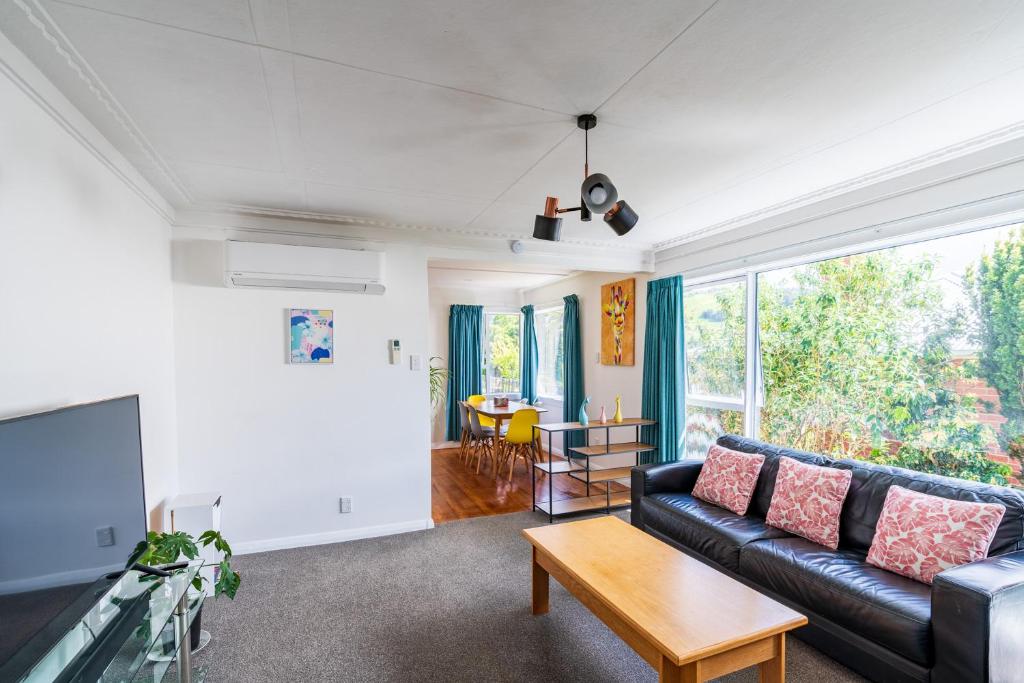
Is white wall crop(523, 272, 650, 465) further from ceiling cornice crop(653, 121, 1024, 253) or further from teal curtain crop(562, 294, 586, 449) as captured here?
ceiling cornice crop(653, 121, 1024, 253)

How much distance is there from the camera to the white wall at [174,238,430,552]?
3.28 meters

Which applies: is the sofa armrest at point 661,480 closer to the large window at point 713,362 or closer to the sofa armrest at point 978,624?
the large window at point 713,362

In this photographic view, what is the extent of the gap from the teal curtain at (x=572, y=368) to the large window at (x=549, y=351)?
1.56 feet

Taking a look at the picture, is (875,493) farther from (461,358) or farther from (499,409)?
(461,358)

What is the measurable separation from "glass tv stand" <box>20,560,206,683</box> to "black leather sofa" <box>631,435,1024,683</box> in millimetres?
1982

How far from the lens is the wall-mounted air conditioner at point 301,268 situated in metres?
3.19

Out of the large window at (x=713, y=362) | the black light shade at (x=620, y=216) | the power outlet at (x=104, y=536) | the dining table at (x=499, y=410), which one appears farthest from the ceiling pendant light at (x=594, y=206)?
the dining table at (x=499, y=410)

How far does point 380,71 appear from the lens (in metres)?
1.69

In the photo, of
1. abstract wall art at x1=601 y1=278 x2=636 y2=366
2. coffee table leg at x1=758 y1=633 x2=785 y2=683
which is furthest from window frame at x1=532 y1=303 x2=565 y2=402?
coffee table leg at x1=758 y1=633 x2=785 y2=683

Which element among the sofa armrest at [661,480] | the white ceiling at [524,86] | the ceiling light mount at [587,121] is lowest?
the sofa armrest at [661,480]

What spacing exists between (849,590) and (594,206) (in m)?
1.98

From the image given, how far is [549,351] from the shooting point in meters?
6.84

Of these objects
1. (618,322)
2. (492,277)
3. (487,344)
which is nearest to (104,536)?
(618,322)

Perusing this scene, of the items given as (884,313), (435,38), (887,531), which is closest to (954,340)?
→ (884,313)
